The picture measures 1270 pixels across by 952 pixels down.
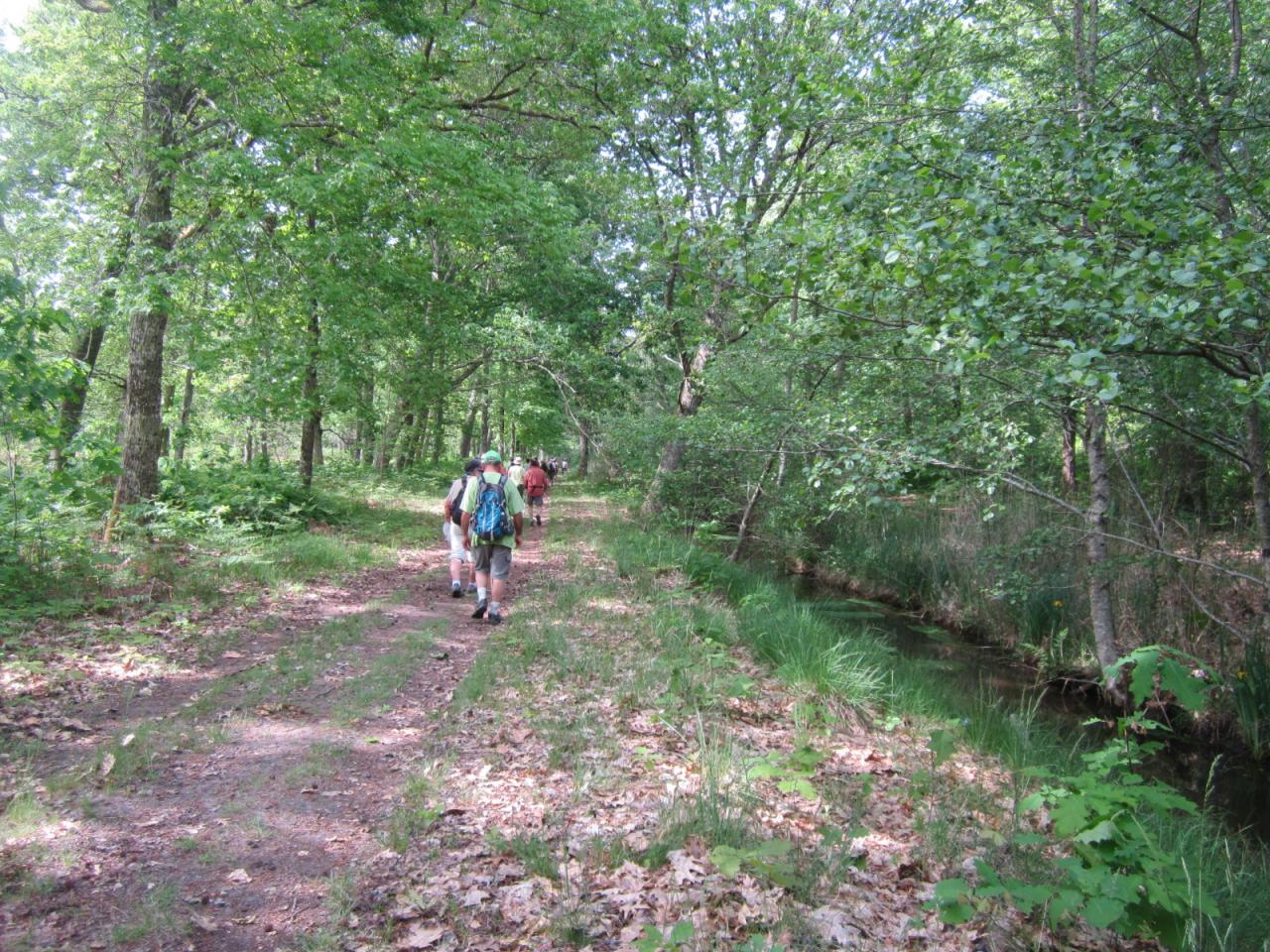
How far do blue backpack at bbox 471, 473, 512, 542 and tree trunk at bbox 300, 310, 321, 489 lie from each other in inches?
220

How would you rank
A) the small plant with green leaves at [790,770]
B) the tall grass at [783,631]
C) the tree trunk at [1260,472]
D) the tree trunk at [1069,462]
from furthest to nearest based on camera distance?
1. the tree trunk at [1069,462]
2. the tall grass at [783,631]
3. the tree trunk at [1260,472]
4. the small plant with green leaves at [790,770]

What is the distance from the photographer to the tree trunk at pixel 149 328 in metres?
9.09

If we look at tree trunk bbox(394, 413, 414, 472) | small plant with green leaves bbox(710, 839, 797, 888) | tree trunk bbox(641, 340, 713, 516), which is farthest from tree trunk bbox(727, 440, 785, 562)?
tree trunk bbox(394, 413, 414, 472)

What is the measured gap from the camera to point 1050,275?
3.45 m

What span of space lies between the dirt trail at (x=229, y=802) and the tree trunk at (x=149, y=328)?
4558 millimetres

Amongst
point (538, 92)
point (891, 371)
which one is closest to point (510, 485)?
point (891, 371)

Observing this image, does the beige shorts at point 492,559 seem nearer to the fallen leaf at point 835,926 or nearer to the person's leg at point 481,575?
the person's leg at point 481,575

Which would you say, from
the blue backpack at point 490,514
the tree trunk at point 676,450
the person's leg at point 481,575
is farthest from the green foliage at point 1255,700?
the tree trunk at point 676,450

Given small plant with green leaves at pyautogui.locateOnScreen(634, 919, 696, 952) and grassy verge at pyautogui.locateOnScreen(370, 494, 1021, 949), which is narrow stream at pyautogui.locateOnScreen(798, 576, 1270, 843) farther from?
small plant with green leaves at pyautogui.locateOnScreen(634, 919, 696, 952)

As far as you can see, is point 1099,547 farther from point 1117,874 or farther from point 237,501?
point 237,501

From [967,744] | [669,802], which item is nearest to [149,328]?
[669,802]

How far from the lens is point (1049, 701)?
28.4ft

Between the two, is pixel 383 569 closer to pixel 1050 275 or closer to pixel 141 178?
pixel 141 178

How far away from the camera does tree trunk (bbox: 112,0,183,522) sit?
29.8 feet
